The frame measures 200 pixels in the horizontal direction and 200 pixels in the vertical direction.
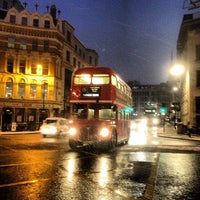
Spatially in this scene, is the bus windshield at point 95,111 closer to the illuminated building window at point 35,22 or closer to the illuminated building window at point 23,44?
the illuminated building window at point 23,44

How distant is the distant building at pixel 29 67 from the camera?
44.9 meters

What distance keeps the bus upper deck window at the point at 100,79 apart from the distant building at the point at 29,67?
26.9 meters

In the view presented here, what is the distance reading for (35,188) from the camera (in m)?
7.36

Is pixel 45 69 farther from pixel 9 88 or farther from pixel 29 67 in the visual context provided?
pixel 9 88

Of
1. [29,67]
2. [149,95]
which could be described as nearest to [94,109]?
[29,67]

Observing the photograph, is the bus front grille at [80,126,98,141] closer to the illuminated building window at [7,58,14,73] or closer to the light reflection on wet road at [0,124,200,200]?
the light reflection on wet road at [0,124,200,200]

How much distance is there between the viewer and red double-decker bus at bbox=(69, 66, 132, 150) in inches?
643

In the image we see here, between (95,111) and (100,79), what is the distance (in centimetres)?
177

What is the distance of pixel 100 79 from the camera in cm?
1697

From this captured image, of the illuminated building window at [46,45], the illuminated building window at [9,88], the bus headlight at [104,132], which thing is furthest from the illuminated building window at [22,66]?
the bus headlight at [104,132]

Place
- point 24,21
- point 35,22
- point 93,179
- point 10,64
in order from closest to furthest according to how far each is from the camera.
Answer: point 93,179, point 10,64, point 24,21, point 35,22

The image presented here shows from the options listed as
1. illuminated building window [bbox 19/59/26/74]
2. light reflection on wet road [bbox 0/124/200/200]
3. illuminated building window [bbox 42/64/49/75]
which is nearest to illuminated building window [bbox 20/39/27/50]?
illuminated building window [bbox 19/59/26/74]

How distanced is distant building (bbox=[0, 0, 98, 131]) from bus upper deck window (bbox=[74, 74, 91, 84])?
26.3 meters

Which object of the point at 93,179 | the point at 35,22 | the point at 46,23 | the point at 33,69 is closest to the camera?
the point at 93,179
